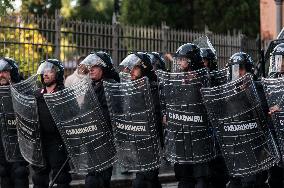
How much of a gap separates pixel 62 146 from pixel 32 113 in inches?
21.8

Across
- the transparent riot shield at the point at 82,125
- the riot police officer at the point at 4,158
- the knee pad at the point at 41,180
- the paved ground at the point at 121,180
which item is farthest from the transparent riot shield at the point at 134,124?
the paved ground at the point at 121,180

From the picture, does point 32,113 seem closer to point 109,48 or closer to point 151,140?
point 151,140

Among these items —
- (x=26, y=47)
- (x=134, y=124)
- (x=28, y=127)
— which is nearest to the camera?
(x=134, y=124)

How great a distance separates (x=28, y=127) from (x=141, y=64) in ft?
5.12

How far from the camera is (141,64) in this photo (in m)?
8.49

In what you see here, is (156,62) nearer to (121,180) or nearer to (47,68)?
(47,68)

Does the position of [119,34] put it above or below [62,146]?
above

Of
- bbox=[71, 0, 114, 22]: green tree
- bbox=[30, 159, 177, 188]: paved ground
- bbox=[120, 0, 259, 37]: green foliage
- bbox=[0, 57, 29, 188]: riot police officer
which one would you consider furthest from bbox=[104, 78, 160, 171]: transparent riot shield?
bbox=[71, 0, 114, 22]: green tree

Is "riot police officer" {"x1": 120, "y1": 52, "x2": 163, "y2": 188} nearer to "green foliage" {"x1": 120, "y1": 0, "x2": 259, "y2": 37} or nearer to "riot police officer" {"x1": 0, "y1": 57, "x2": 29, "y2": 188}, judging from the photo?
"riot police officer" {"x1": 0, "y1": 57, "x2": 29, "y2": 188}

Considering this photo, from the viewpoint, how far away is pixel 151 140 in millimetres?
7785

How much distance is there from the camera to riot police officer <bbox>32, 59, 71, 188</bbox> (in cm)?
841

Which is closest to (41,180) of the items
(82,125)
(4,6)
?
(82,125)

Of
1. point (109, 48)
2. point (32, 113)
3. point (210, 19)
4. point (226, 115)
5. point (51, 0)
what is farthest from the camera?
point (51, 0)

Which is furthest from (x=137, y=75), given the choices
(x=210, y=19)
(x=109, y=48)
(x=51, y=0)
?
(x=51, y=0)
